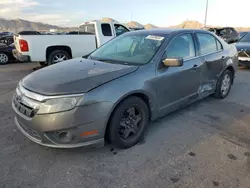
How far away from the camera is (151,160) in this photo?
2998 millimetres

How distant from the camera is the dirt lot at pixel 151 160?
2613 millimetres

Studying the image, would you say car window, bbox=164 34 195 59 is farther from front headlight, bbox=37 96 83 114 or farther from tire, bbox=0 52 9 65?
tire, bbox=0 52 9 65

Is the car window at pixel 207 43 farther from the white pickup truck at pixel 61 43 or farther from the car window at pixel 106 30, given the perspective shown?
the car window at pixel 106 30

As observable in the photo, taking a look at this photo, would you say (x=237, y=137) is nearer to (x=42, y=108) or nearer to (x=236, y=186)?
(x=236, y=186)

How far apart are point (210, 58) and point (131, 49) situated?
1710 millimetres

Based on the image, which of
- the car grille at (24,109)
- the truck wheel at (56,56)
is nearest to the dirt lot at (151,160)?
the car grille at (24,109)

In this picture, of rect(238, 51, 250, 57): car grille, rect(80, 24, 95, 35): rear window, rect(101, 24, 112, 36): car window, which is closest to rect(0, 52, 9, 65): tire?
rect(80, 24, 95, 35): rear window

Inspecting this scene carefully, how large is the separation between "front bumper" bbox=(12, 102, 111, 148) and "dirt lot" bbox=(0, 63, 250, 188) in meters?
0.31

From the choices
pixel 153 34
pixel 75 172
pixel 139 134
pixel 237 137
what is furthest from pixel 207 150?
pixel 153 34

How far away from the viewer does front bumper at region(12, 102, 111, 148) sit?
2.66m

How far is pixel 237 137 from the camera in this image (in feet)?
12.0

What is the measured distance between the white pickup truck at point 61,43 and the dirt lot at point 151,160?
4.44 meters

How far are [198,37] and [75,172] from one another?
3.27m

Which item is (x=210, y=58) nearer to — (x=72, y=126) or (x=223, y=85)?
(x=223, y=85)
